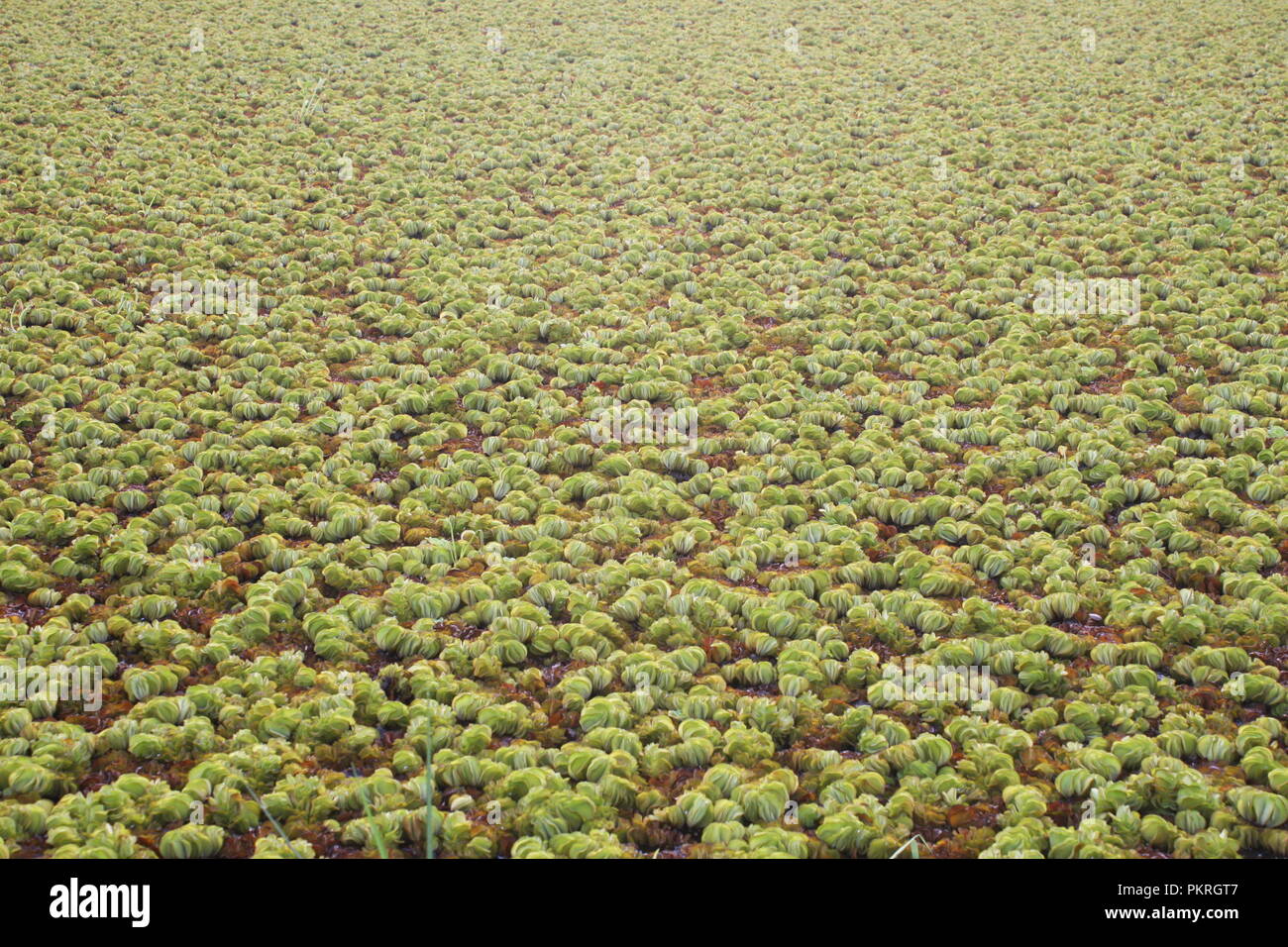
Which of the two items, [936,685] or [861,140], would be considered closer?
[936,685]

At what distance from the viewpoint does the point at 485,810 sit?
12.7 ft

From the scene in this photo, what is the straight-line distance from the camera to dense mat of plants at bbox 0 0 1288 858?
3969mm

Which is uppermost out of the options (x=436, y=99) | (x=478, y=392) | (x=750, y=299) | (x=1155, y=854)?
(x=436, y=99)

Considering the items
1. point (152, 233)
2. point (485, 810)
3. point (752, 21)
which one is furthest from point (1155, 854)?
point (752, 21)

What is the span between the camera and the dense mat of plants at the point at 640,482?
3.97 meters

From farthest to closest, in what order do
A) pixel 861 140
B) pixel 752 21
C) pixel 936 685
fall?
pixel 752 21 < pixel 861 140 < pixel 936 685

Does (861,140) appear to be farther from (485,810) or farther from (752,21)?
(485,810)

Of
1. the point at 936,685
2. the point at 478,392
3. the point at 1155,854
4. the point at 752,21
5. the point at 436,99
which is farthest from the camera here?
the point at 752,21

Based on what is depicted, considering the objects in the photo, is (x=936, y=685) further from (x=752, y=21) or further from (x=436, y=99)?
(x=752, y=21)

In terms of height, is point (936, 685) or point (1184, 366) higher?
point (1184, 366)

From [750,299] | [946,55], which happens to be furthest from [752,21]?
[750,299]

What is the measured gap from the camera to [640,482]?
6.11 metres

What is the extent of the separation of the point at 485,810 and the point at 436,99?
39.2 ft
